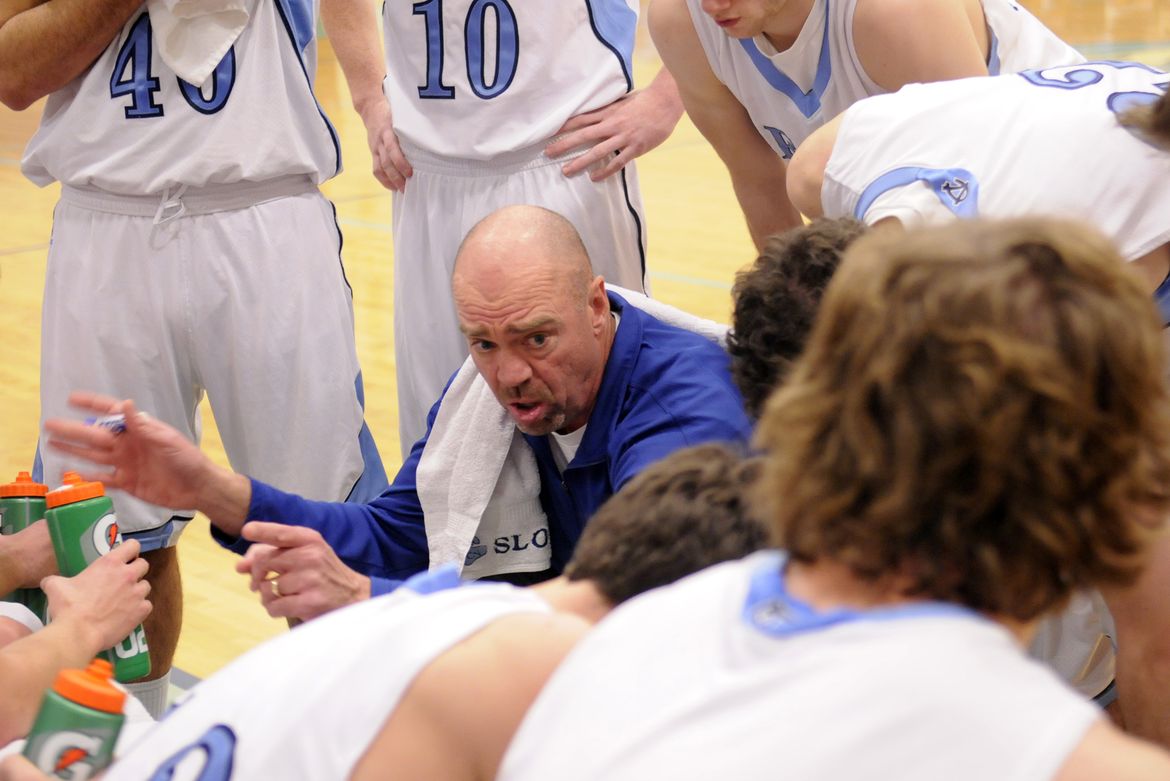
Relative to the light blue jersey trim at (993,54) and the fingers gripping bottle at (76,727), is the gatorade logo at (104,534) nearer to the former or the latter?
the fingers gripping bottle at (76,727)

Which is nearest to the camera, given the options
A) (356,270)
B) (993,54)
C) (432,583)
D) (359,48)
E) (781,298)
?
(432,583)

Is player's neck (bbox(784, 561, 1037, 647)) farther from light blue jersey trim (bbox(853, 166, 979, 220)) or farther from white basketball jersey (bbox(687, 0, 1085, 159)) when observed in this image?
white basketball jersey (bbox(687, 0, 1085, 159))

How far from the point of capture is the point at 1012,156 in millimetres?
1730

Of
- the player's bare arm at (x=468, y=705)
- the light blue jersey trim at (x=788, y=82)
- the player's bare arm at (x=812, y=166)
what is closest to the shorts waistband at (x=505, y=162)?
the light blue jersey trim at (x=788, y=82)

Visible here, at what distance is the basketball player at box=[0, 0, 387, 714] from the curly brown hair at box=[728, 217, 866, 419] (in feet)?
3.99

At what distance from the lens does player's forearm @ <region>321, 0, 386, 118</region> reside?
10.8 ft

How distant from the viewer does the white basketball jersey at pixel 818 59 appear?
2.29m

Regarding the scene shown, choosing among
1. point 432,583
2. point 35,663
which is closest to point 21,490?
point 35,663

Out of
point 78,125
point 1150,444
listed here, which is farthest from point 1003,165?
point 78,125

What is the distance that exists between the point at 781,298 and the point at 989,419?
967mm

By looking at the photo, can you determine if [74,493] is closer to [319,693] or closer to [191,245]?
[191,245]

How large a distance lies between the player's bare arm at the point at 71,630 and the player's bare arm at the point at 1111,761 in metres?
1.39

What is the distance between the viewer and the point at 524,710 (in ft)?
3.53

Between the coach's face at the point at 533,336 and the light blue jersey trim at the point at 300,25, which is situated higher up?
the light blue jersey trim at the point at 300,25
